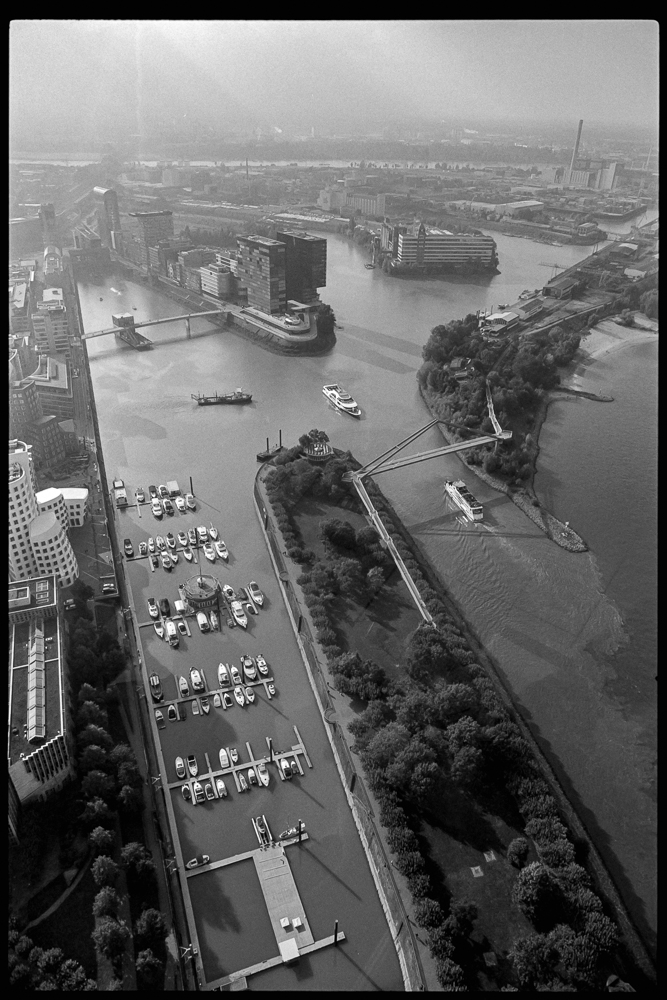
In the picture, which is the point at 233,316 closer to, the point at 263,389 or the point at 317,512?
the point at 263,389

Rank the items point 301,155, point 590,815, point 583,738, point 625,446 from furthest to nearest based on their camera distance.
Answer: point 301,155, point 625,446, point 583,738, point 590,815

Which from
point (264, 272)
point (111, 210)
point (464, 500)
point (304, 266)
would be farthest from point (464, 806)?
point (111, 210)

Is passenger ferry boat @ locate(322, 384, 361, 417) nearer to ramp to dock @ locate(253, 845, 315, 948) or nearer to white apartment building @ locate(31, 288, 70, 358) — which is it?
white apartment building @ locate(31, 288, 70, 358)

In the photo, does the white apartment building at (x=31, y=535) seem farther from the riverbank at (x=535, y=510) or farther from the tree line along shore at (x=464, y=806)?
the riverbank at (x=535, y=510)

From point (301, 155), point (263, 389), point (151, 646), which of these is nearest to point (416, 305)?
point (263, 389)

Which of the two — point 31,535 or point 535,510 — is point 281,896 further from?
point 535,510

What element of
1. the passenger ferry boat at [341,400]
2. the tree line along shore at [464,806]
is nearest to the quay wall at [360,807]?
the tree line along shore at [464,806]

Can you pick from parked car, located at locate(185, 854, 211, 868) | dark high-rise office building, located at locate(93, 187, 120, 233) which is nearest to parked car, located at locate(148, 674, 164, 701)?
parked car, located at locate(185, 854, 211, 868)
